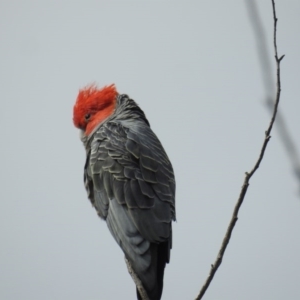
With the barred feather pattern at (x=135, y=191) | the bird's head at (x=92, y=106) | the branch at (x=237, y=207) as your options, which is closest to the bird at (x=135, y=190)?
the barred feather pattern at (x=135, y=191)

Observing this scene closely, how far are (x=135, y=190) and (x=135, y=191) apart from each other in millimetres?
12

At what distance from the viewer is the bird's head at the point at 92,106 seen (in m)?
6.46

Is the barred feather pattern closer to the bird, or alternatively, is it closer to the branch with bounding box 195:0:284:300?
the bird

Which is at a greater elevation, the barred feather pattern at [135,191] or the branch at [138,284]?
the barred feather pattern at [135,191]

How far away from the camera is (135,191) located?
507 centimetres

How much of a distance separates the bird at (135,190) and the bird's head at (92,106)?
9.2 inches

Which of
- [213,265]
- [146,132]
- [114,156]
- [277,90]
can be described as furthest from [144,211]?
[277,90]

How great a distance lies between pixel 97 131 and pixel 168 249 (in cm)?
168

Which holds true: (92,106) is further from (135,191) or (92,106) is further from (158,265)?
(158,265)

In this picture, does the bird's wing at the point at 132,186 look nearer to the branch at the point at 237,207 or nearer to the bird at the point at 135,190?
the bird at the point at 135,190

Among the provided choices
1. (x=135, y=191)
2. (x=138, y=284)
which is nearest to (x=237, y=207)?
(x=138, y=284)

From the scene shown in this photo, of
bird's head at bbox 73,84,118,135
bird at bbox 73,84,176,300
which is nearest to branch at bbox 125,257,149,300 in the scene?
bird at bbox 73,84,176,300

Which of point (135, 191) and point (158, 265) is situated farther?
point (135, 191)

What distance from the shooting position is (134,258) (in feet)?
15.5
